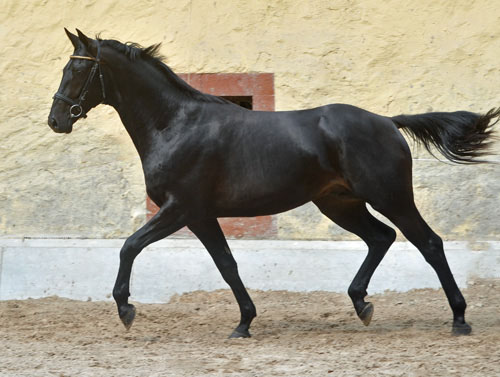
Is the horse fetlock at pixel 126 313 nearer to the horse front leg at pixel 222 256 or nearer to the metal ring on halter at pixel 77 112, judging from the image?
the horse front leg at pixel 222 256

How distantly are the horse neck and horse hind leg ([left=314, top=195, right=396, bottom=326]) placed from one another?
4.38ft

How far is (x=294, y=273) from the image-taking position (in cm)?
720

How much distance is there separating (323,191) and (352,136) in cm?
46

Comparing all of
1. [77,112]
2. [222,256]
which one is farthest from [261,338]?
[77,112]

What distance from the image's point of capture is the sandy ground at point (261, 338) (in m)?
4.24

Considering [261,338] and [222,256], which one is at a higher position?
[222,256]

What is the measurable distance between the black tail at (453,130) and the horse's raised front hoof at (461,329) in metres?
1.20

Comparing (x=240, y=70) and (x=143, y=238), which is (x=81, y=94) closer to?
(x=143, y=238)

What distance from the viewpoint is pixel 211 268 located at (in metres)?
7.24

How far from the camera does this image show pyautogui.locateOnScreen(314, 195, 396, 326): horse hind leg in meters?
5.61

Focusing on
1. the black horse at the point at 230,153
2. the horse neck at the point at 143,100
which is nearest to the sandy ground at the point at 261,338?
the black horse at the point at 230,153

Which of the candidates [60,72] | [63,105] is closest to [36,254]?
[60,72]

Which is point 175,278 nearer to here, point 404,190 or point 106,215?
point 106,215

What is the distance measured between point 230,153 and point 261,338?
4.37 ft
